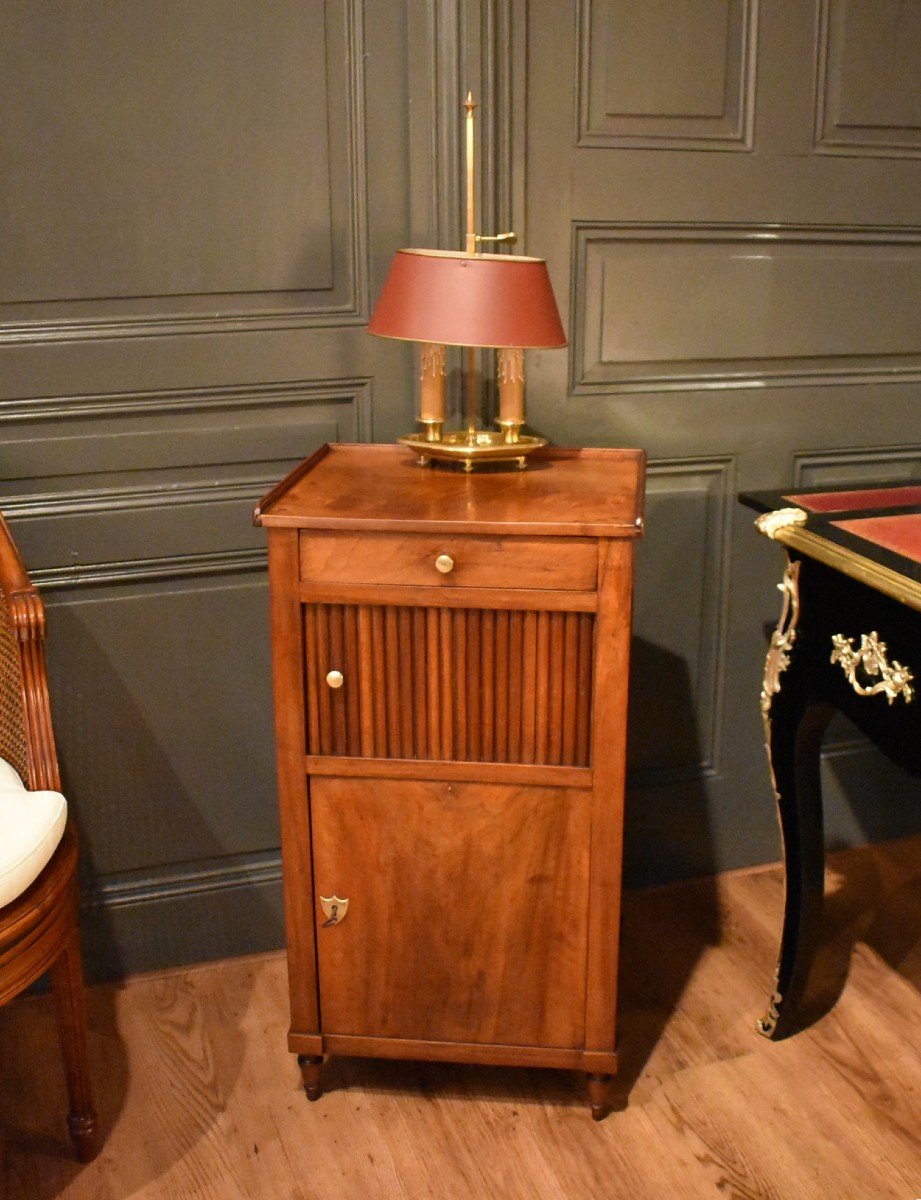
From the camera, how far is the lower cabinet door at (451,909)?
159cm

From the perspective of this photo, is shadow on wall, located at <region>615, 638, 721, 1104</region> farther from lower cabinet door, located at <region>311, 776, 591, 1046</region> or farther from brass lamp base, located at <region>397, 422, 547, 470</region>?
brass lamp base, located at <region>397, 422, 547, 470</region>

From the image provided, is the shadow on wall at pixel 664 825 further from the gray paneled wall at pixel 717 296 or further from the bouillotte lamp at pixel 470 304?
the bouillotte lamp at pixel 470 304

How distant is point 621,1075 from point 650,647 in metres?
0.75

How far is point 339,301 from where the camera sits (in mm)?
1893

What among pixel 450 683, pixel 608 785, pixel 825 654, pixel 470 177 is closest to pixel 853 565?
pixel 825 654

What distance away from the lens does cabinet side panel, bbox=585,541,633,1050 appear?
148cm

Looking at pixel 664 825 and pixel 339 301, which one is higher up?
pixel 339 301

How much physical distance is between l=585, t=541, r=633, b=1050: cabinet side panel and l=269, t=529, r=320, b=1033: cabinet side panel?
1.26 ft

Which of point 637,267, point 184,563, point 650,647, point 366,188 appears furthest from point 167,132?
point 650,647

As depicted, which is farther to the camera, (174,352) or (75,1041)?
(174,352)

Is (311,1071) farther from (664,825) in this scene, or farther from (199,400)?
(199,400)

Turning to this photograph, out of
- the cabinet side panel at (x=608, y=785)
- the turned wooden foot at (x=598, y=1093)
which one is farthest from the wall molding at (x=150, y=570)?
the turned wooden foot at (x=598, y=1093)

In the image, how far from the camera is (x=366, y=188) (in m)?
1.85

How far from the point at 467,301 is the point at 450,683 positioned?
19.6 inches
